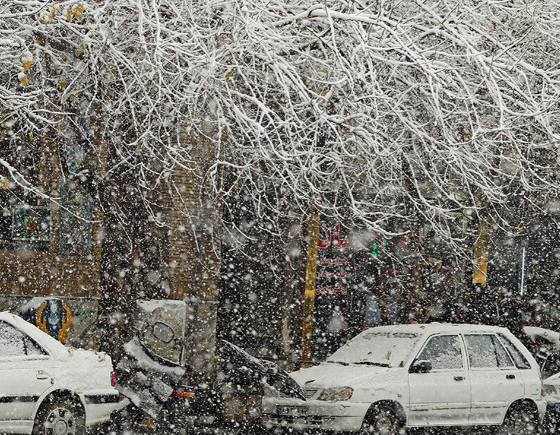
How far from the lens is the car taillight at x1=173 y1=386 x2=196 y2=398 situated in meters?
9.88

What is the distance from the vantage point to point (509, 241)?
1808 cm

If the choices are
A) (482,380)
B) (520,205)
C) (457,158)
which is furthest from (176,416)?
(520,205)

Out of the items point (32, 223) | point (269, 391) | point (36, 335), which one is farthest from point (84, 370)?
point (32, 223)

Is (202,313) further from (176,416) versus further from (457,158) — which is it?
(457,158)

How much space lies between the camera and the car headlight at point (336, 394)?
30.4 ft

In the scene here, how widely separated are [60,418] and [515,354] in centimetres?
604

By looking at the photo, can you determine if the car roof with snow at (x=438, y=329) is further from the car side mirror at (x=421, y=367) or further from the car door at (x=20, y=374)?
the car door at (x=20, y=374)

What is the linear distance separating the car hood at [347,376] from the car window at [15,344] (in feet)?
10.7

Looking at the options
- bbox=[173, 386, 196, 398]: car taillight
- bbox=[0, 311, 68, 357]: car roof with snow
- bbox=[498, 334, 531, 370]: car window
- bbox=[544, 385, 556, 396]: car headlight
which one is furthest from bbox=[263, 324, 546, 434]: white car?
bbox=[0, 311, 68, 357]: car roof with snow

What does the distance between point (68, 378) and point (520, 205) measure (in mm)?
10469

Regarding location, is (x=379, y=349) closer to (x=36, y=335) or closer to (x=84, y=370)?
(x=84, y=370)

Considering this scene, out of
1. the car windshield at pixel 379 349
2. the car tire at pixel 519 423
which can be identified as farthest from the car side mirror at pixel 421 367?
the car tire at pixel 519 423

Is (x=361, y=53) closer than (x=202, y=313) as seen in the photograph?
Yes

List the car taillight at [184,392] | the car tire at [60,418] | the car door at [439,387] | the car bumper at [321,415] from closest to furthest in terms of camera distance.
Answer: the car tire at [60,418] → the car bumper at [321,415] → the car door at [439,387] → the car taillight at [184,392]
